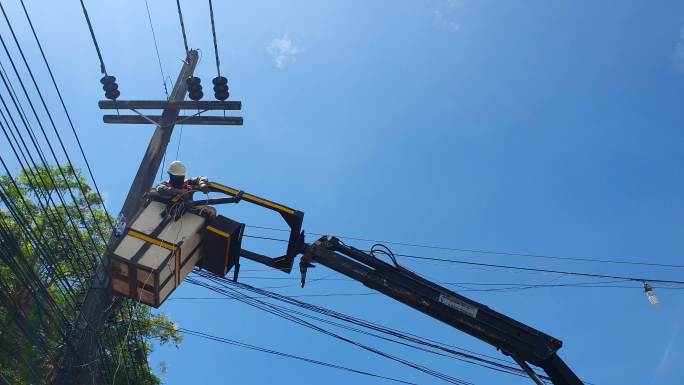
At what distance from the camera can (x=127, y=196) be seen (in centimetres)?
610

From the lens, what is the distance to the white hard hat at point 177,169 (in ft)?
19.8

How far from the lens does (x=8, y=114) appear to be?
5137 mm

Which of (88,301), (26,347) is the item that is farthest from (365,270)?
(26,347)

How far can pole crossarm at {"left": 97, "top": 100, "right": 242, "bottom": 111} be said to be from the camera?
7.25m

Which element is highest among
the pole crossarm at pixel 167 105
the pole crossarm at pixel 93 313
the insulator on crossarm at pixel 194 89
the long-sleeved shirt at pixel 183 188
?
the insulator on crossarm at pixel 194 89

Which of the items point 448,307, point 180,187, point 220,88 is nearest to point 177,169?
point 180,187

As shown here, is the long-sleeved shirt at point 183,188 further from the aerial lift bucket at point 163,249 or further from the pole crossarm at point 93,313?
the pole crossarm at point 93,313

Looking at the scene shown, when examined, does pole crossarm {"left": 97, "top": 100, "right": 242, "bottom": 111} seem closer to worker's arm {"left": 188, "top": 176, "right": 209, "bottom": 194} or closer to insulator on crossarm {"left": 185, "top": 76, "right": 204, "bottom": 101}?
insulator on crossarm {"left": 185, "top": 76, "right": 204, "bottom": 101}

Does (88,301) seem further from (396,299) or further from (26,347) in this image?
(26,347)

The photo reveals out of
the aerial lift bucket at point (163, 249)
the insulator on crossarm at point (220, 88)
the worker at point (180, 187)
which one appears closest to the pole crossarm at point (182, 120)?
the insulator on crossarm at point (220, 88)

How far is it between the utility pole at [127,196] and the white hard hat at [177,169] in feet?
1.46

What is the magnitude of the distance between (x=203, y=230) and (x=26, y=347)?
18.7ft

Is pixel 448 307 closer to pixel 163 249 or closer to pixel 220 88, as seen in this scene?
pixel 163 249

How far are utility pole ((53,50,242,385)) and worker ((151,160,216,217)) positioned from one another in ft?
1.32
